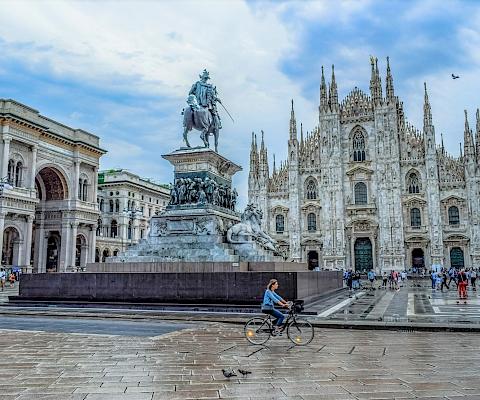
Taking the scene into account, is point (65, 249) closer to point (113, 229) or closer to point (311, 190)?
point (113, 229)

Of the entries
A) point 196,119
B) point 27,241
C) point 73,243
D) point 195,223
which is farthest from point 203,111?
point 73,243

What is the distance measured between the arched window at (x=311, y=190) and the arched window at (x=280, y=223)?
3.96 meters

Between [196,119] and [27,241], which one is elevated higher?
[196,119]

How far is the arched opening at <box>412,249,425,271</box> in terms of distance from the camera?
49.6 meters

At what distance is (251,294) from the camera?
41.7ft

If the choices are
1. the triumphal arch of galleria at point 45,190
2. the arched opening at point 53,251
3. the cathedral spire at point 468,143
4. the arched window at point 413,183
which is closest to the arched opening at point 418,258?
the arched window at point 413,183

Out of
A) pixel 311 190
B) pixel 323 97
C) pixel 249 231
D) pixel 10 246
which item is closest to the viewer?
pixel 249 231

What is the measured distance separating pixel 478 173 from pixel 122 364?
49671 mm

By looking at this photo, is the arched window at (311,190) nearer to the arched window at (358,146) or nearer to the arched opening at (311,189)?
the arched opening at (311,189)

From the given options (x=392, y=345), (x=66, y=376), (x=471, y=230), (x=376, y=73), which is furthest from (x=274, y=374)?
(x=376, y=73)

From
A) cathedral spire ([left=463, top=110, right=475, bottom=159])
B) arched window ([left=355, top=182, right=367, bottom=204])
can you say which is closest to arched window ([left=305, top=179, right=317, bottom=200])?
arched window ([left=355, top=182, right=367, bottom=204])

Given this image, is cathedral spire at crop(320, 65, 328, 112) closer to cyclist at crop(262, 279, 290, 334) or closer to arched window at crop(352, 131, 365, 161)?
arched window at crop(352, 131, 365, 161)

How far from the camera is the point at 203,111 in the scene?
16.6 metres

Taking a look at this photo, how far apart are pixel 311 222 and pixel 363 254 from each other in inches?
268
